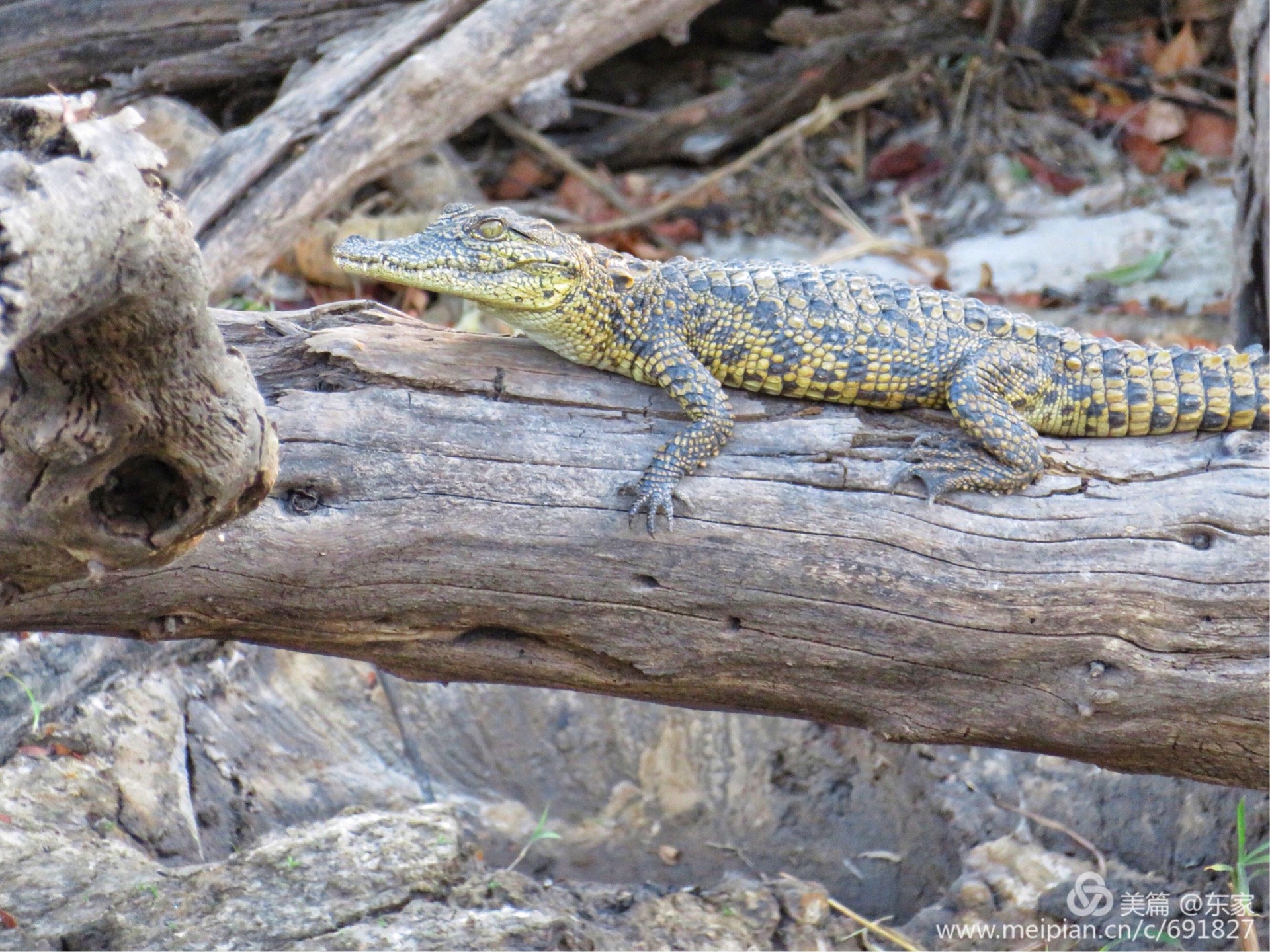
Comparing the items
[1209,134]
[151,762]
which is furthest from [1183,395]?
[1209,134]

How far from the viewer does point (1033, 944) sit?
4.27 meters

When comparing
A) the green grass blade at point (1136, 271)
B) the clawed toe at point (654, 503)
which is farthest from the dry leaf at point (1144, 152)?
the clawed toe at point (654, 503)

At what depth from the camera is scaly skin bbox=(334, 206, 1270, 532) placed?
3.68m

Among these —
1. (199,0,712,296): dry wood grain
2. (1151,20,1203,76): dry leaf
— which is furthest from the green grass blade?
(199,0,712,296): dry wood grain

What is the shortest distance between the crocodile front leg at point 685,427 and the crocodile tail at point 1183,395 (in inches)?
51.7

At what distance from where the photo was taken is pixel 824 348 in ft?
12.6

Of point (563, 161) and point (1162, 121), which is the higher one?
point (1162, 121)

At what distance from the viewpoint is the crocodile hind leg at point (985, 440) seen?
3.62 m

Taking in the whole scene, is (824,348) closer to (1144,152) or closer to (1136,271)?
(1136,271)

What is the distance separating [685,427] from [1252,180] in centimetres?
356

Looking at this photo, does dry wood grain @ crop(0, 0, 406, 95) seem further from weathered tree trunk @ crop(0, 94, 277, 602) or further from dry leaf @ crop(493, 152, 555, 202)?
weathered tree trunk @ crop(0, 94, 277, 602)

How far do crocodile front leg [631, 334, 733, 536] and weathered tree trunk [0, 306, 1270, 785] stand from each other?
0.23 ft

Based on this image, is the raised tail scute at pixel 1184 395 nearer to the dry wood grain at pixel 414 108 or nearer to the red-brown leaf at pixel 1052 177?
the dry wood grain at pixel 414 108

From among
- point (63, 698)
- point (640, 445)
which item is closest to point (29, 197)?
point (640, 445)
